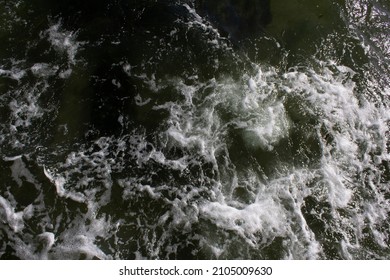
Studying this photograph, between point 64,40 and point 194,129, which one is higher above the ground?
point 64,40

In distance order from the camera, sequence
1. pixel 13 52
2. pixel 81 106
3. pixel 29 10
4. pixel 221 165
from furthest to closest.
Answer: pixel 29 10, pixel 13 52, pixel 81 106, pixel 221 165

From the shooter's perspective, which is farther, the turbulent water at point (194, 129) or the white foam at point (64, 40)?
the white foam at point (64, 40)

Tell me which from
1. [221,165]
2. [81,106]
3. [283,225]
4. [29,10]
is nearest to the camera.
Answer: [283,225]

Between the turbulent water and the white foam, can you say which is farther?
the white foam

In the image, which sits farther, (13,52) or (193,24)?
(193,24)

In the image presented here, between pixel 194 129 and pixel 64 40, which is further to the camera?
pixel 64 40

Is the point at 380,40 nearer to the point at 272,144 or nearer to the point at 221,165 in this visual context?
the point at 272,144

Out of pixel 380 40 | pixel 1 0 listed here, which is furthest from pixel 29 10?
pixel 380 40

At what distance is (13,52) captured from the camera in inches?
297

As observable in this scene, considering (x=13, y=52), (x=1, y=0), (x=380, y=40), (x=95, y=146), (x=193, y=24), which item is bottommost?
(x=95, y=146)

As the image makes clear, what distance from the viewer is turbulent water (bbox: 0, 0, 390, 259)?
19.7 ft

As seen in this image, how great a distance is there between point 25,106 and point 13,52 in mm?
1403

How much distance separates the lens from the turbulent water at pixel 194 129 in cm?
601

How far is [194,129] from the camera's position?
274 inches
